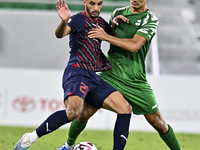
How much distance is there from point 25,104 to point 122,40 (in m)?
3.52

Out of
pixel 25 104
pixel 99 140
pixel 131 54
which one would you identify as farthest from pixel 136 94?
pixel 25 104

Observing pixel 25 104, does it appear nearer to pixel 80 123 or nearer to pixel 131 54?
pixel 80 123

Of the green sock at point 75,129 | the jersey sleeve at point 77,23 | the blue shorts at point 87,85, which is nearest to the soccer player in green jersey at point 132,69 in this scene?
the green sock at point 75,129

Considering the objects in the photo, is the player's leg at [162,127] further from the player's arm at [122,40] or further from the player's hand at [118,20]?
the player's hand at [118,20]

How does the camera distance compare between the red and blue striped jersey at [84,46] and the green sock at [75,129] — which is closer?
the red and blue striped jersey at [84,46]

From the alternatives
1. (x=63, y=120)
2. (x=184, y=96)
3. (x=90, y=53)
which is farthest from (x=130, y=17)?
(x=184, y=96)

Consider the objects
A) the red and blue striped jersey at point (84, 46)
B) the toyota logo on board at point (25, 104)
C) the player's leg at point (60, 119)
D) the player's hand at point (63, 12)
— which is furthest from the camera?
the toyota logo on board at point (25, 104)

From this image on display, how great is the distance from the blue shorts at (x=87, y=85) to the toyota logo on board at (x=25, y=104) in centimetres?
314

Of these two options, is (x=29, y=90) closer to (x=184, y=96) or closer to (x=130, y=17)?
(x=184, y=96)

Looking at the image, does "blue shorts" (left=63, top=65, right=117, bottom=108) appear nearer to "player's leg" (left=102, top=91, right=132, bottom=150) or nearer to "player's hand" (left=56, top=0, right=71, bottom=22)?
"player's leg" (left=102, top=91, right=132, bottom=150)

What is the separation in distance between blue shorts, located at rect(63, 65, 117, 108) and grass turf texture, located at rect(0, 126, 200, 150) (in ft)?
4.49

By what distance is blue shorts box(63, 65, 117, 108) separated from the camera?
3.49 m

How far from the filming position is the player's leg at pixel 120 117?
137 inches

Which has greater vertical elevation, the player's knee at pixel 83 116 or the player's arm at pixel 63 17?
the player's arm at pixel 63 17
